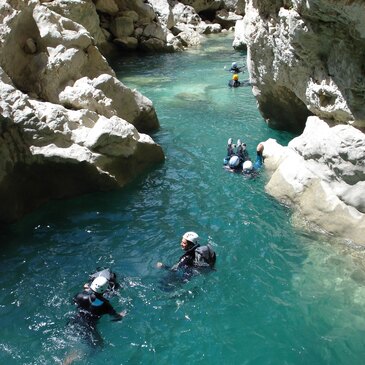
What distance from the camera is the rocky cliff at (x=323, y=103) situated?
11273 mm

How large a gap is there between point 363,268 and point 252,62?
10.8m

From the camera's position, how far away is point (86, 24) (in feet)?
105

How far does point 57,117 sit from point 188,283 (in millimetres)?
6879

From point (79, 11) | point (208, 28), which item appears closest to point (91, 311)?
point (79, 11)

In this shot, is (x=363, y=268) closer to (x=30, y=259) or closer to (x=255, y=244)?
(x=255, y=244)

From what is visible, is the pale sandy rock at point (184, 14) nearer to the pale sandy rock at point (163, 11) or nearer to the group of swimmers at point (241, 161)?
the pale sandy rock at point (163, 11)

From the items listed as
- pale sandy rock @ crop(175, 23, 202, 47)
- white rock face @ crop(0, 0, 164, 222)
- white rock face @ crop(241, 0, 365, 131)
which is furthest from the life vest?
pale sandy rock @ crop(175, 23, 202, 47)

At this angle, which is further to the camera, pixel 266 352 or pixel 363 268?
pixel 363 268

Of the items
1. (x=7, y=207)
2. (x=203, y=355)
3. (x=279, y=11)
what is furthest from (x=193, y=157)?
(x=203, y=355)

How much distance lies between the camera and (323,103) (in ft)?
43.2

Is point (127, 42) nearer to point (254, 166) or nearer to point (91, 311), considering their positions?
point (254, 166)

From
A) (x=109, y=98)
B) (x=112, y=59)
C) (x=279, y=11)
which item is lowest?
(x=112, y=59)

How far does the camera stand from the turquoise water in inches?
337

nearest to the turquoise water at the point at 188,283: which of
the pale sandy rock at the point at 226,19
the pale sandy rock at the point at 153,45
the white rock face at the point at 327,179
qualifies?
the white rock face at the point at 327,179
